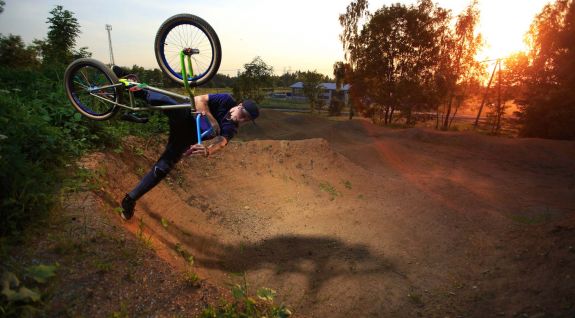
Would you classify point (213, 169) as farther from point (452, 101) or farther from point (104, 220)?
point (452, 101)

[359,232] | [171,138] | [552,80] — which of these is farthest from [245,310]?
[552,80]

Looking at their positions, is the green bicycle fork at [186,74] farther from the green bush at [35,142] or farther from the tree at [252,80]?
the tree at [252,80]

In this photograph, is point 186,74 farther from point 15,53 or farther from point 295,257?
point 15,53

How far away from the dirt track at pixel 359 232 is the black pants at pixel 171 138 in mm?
762

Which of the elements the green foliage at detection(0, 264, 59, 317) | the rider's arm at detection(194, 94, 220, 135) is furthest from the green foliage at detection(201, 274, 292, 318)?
the rider's arm at detection(194, 94, 220, 135)

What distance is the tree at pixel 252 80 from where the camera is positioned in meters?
29.3

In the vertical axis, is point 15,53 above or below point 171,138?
above

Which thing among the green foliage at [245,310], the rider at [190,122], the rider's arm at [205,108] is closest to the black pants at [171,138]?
the rider at [190,122]

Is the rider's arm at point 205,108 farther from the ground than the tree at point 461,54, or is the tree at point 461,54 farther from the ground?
the tree at point 461,54

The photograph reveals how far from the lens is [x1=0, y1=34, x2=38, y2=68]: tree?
27.5m

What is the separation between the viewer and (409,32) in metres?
25.3

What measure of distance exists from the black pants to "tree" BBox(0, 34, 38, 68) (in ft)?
103

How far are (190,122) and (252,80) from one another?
25.7m

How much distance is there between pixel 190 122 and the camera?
5012mm
